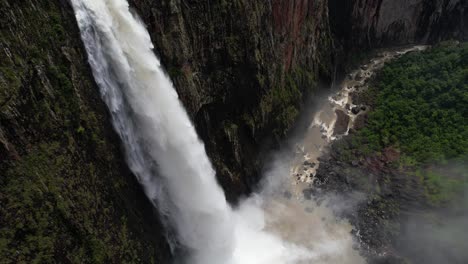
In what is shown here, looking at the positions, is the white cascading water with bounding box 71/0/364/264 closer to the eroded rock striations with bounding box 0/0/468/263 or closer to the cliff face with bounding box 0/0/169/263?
the eroded rock striations with bounding box 0/0/468/263

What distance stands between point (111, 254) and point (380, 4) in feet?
114

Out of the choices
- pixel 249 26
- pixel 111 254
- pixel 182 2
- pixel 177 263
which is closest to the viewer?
pixel 111 254

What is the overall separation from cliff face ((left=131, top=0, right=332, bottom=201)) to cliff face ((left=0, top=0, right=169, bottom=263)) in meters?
5.21

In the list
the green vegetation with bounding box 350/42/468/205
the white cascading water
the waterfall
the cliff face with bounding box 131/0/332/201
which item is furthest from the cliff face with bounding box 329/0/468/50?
the waterfall

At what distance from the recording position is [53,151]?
12.3 meters

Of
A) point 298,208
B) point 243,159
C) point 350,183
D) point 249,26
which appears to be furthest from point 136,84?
point 350,183

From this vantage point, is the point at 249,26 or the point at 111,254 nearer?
the point at 111,254

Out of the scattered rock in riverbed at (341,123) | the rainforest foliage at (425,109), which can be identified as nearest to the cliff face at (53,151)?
the scattered rock in riverbed at (341,123)

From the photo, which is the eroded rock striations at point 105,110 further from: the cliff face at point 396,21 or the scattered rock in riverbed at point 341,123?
the cliff face at point 396,21

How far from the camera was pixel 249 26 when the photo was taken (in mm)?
22797

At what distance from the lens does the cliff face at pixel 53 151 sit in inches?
437

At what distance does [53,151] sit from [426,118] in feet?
92.9

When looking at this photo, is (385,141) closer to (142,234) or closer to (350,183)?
(350,183)

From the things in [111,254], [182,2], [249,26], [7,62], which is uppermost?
[7,62]
